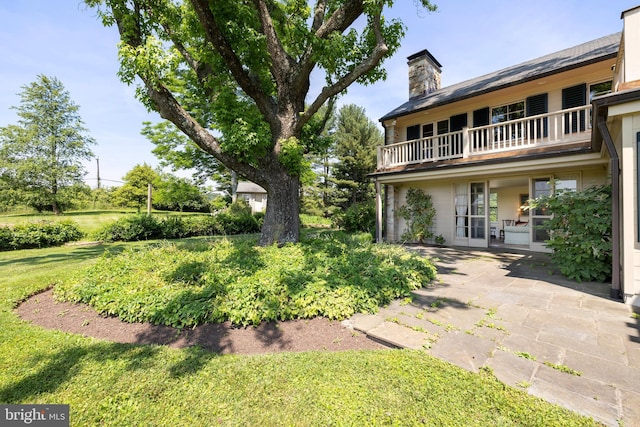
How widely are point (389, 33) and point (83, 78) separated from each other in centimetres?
885

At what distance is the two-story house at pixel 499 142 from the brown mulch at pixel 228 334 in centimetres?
509

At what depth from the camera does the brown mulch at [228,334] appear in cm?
271

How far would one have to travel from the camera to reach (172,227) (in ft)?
38.7

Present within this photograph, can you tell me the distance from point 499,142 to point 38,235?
52.9 ft

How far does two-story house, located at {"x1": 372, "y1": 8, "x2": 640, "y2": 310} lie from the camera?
6926 millimetres

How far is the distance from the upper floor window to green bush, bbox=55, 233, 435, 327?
6984 millimetres

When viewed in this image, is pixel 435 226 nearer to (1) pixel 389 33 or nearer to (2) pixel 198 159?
(1) pixel 389 33

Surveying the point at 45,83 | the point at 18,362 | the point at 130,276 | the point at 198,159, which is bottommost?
the point at 18,362

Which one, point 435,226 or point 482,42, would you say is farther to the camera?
point 435,226

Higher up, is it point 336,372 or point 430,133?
point 430,133

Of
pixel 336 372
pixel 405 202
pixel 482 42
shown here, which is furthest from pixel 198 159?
pixel 336 372

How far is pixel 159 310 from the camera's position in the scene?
3246mm

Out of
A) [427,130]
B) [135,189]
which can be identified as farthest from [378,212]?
[135,189]
